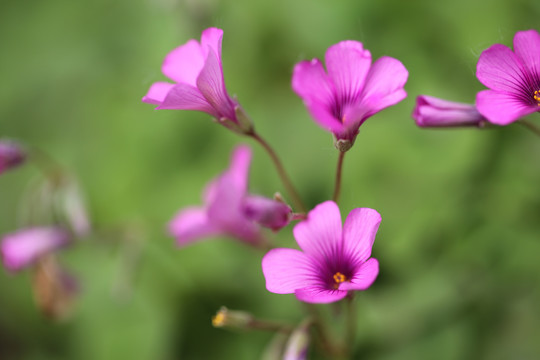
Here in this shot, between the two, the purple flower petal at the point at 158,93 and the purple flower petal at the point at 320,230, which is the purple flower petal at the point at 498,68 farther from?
the purple flower petal at the point at 158,93

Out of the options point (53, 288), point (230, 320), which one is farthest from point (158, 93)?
point (53, 288)

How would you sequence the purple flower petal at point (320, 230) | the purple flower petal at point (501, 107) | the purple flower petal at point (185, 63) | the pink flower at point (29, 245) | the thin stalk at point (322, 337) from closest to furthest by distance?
the purple flower petal at point (501, 107), the purple flower petal at point (320, 230), the purple flower petal at point (185, 63), the thin stalk at point (322, 337), the pink flower at point (29, 245)

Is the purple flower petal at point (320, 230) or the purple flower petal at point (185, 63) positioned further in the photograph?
the purple flower petal at point (185, 63)

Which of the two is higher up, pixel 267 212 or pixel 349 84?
pixel 349 84

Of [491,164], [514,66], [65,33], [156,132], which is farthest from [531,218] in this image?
[65,33]

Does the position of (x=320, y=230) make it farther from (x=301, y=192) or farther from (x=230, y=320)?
(x=301, y=192)

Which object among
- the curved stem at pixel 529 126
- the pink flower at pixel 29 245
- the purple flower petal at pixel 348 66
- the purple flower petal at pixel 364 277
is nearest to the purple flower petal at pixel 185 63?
the purple flower petal at pixel 348 66

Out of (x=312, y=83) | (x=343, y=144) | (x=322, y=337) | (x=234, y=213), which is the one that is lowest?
(x=322, y=337)

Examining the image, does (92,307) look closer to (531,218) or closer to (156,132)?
(156,132)
